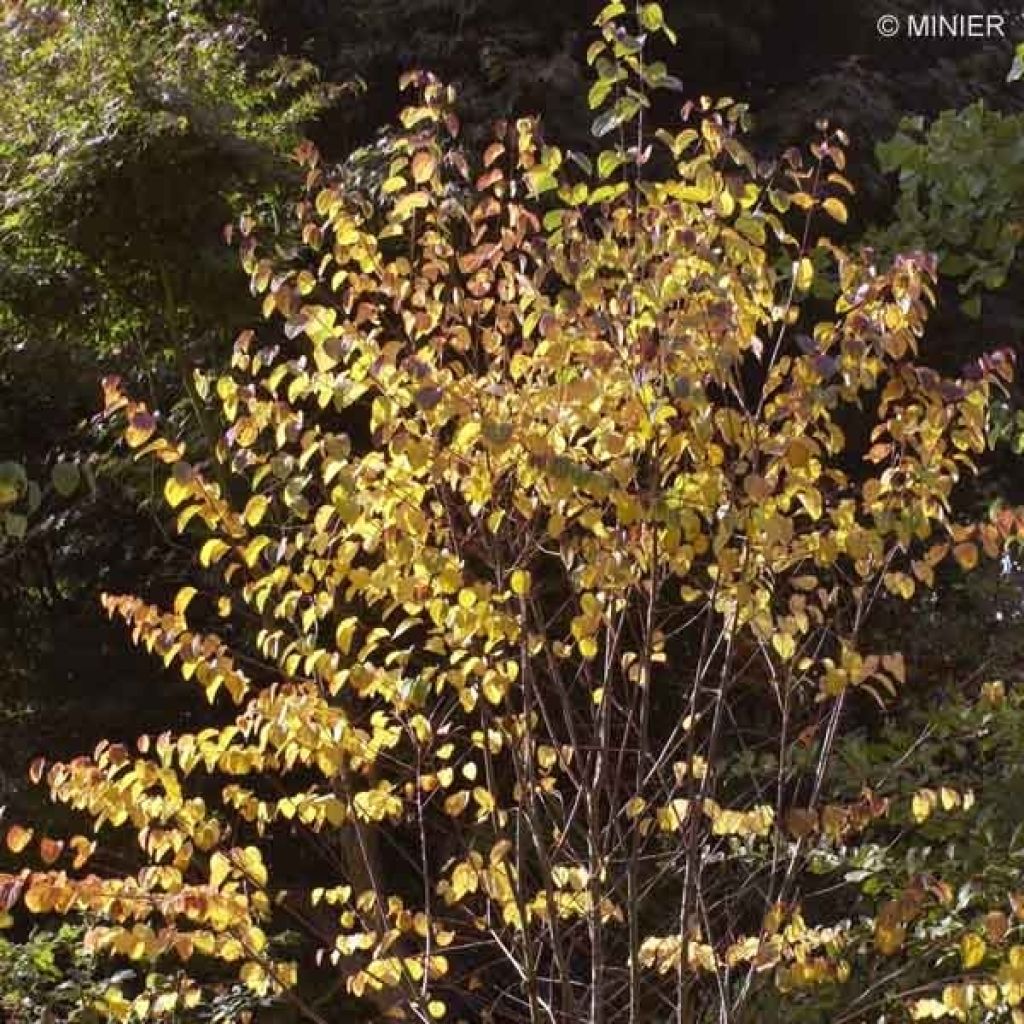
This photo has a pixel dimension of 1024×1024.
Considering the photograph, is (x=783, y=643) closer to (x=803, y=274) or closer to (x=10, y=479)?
(x=803, y=274)

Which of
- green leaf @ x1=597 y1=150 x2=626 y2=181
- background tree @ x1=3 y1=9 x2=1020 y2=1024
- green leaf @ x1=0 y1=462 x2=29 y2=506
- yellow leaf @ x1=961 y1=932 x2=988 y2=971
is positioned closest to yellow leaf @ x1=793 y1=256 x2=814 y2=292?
background tree @ x1=3 y1=9 x2=1020 y2=1024

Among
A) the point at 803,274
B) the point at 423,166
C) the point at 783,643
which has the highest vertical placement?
the point at 423,166

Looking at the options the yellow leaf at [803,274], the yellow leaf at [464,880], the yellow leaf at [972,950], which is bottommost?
the yellow leaf at [972,950]

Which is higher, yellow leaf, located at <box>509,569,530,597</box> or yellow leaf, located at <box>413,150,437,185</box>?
yellow leaf, located at <box>413,150,437,185</box>

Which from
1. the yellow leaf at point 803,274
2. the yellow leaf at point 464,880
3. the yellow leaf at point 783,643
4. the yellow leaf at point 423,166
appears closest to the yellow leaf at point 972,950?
the yellow leaf at point 783,643

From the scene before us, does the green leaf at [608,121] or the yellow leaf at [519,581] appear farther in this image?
the yellow leaf at [519,581]

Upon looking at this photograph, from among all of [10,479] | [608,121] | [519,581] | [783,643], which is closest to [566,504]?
[519,581]

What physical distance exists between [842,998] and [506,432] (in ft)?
8.05

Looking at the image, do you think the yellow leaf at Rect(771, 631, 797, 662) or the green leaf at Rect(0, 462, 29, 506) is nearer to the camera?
the green leaf at Rect(0, 462, 29, 506)

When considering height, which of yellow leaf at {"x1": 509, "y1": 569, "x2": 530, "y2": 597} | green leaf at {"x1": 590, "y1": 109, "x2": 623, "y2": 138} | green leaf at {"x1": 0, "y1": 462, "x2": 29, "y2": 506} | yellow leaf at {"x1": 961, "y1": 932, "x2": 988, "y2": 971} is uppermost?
green leaf at {"x1": 0, "y1": 462, "x2": 29, "y2": 506}

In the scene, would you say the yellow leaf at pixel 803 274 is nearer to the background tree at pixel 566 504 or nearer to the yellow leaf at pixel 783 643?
the background tree at pixel 566 504

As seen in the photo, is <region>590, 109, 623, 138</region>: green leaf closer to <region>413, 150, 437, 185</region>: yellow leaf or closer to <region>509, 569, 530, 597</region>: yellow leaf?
<region>413, 150, 437, 185</region>: yellow leaf

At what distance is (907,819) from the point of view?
13.5 ft

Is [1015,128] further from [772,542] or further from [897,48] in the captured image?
[897,48]
